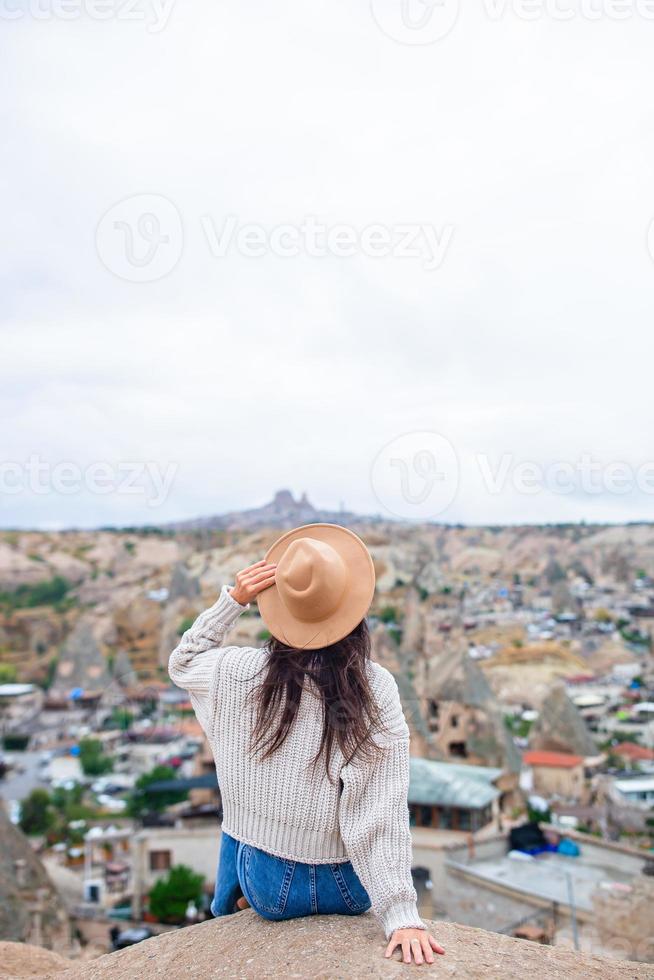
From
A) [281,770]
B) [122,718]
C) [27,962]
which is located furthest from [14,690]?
[281,770]

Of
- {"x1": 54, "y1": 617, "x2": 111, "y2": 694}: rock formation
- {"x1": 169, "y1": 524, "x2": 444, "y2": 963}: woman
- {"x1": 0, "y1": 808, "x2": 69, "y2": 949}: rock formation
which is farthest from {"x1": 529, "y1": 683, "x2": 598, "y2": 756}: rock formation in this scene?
{"x1": 54, "y1": 617, "x2": 111, "y2": 694}: rock formation

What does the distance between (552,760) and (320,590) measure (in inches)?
810

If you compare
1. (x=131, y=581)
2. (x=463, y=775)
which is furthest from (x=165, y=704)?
(x=131, y=581)

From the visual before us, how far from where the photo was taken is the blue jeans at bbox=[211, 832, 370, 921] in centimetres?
211

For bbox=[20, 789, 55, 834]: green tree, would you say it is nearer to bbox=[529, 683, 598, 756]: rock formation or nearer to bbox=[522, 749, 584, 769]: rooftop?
bbox=[522, 749, 584, 769]: rooftop

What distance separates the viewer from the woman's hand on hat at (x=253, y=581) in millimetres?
2090

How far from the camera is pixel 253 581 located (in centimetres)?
209

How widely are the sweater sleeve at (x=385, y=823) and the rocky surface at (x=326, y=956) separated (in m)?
0.09

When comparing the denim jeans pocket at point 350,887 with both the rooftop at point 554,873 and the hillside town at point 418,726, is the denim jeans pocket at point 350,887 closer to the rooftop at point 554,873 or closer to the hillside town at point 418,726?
the hillside town at point 418,726

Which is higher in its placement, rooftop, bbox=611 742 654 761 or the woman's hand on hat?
the woman's hand on hat

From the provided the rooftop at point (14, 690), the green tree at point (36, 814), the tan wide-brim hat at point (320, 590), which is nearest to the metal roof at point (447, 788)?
the green tree at point (36, 814)

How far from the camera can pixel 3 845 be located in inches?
541

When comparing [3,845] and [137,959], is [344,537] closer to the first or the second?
[137,959]

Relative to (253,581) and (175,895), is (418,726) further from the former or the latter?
(253,581)
